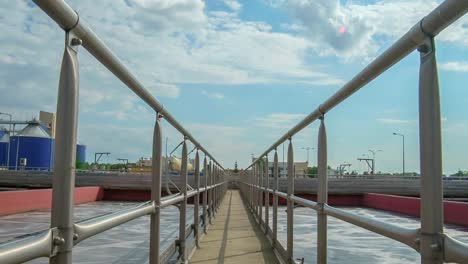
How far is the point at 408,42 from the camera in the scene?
1.54 metres

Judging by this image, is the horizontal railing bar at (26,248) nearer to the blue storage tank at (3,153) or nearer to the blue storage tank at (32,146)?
the blue storage tank at (3,153)

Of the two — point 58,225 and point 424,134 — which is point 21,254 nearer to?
point 58,225

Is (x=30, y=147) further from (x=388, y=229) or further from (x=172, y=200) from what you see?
(x=388, y=229)

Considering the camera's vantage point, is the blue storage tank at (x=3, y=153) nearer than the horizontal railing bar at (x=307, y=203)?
No

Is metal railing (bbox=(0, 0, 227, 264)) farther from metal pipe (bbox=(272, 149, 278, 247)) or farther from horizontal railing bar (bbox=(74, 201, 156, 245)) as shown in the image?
metal pipe (bbox=(272, 149, 278, 247))

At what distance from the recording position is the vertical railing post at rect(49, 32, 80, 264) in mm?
1444

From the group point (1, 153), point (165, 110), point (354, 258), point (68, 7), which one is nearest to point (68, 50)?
point (68, 7)

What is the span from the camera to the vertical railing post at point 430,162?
54.4 inches

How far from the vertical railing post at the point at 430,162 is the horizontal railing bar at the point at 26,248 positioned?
1.05 metres

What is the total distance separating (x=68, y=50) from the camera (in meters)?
1.48

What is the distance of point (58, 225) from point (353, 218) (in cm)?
136

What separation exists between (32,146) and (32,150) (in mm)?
467

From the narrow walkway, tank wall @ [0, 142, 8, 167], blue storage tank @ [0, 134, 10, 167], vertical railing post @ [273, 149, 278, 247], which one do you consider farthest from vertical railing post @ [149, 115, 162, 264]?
tank wall @ [0, 142, 8, 167]

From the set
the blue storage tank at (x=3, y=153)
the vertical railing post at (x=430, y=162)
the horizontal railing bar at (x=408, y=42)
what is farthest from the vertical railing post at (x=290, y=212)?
the blue storage tank at (x=3, y=153)
